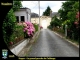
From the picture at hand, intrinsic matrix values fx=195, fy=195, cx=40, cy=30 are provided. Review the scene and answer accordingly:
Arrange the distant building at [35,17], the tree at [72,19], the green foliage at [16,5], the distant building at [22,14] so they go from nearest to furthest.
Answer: the tree at [72,19], the green foliage at [16,5], the distant building at [22,14], the distant building at [35,17]

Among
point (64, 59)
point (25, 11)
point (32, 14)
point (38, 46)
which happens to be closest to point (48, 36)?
point (38, 46)

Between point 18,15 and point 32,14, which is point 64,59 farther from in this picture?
point 32,14

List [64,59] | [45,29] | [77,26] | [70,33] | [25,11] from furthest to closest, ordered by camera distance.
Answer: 1. [45,29]
2. [25,11]
3. [70,33]
4. [64,59]
5. [77,26]

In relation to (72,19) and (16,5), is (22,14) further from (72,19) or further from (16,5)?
(72,19)

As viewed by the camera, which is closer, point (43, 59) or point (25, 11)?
point (43, 59)

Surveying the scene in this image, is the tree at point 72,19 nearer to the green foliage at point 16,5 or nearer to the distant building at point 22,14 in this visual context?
the distant building at point 22,14

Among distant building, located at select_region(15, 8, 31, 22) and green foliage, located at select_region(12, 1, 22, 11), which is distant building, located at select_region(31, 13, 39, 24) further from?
green foliage, located at select_region(12, 1, 22, 11)

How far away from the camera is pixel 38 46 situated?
4.42 metres

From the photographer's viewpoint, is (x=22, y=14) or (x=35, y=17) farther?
(x=35, y=17)

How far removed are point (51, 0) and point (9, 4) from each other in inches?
24.1

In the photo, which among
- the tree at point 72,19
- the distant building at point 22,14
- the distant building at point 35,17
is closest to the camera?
the tree at point 72,19

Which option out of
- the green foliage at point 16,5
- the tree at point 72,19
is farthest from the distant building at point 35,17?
the tree at point 72,19

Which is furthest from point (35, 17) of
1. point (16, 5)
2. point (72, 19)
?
point (72, 19)

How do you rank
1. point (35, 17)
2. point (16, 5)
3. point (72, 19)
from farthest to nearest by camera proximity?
1. point (35, 17)
2. point (16, 5)
3. point (72, 19)
